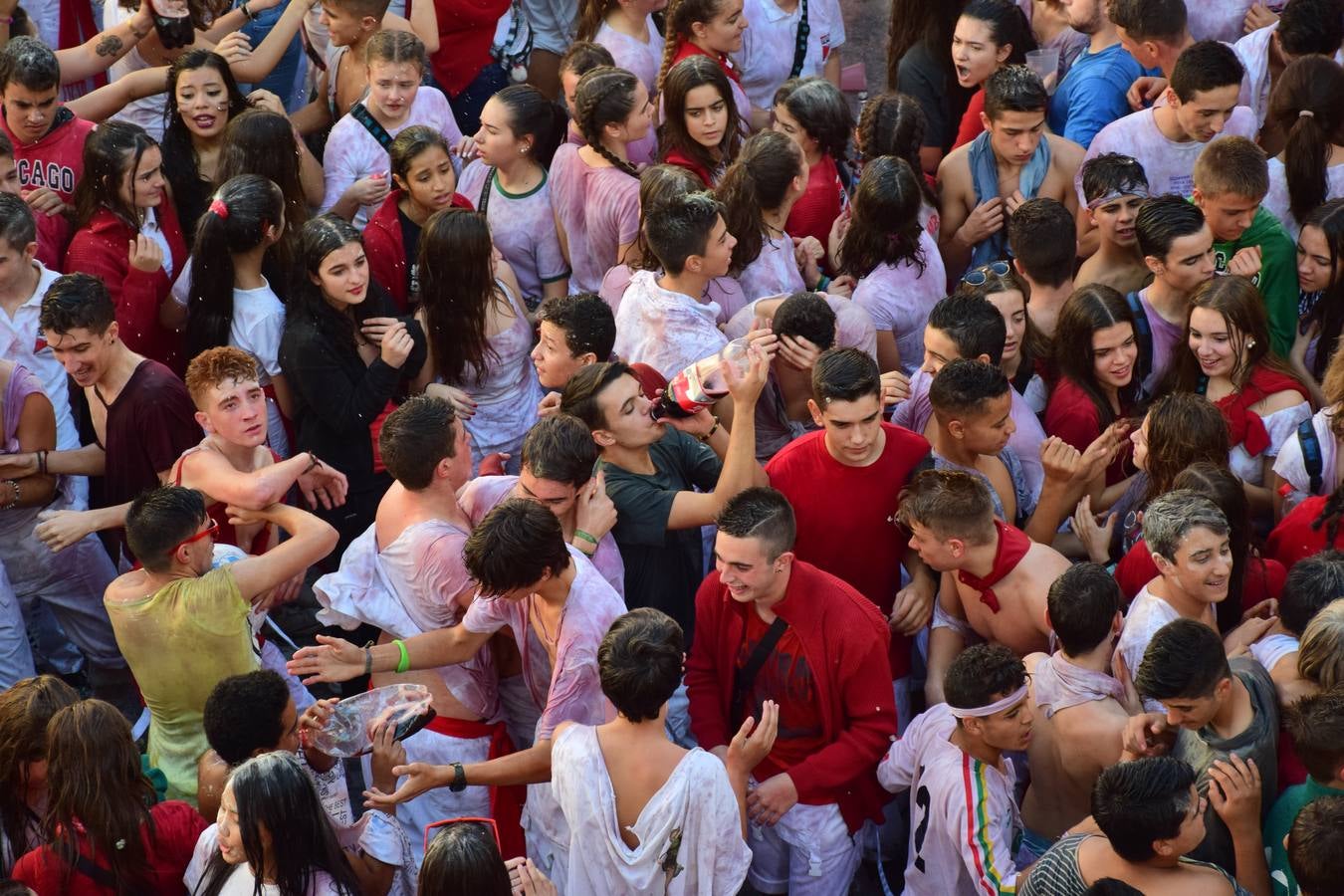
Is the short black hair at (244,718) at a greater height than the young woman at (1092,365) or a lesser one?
lesser

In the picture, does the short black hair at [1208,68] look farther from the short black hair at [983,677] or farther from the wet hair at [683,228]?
the short black hair at [983,677]

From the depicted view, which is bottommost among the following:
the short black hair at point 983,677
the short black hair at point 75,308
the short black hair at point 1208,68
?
the short black hair at point 983,677

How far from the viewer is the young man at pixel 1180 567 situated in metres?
4.80

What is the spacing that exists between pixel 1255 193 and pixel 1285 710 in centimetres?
254

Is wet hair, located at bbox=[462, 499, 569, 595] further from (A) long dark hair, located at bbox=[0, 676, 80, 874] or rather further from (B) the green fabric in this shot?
(B) the green fabric

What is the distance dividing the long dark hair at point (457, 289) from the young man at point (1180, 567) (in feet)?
8.29

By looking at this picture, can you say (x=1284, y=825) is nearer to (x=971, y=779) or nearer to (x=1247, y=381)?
(x=971, y=779)

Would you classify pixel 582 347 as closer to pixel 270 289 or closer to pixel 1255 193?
pixel 270 289

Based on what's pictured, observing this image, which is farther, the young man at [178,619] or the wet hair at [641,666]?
the young man at [178,619]

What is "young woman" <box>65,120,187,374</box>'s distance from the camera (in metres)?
6.16

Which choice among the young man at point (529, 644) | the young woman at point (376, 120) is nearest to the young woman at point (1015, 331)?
the young man at point (529, 644)

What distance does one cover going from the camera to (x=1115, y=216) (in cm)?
650

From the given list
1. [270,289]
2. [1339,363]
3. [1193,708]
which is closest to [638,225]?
[270,289]

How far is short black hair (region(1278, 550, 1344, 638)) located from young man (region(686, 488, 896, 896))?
3.89 feet
